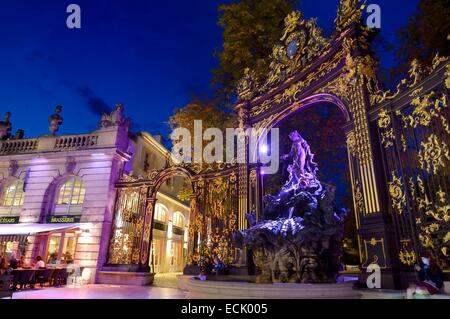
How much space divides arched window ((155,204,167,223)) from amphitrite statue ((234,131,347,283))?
43.3 ft

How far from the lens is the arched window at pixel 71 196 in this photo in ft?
48.0

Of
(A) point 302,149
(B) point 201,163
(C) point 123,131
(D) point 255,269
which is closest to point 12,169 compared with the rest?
(C) point 123,131

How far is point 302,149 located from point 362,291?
4.57 meters

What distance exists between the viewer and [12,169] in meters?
16.0

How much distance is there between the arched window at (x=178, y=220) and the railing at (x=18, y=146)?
1045 cm

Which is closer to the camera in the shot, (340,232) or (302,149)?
(340,232)

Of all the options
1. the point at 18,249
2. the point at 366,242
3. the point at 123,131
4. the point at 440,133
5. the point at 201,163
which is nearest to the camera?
the point at 440,133

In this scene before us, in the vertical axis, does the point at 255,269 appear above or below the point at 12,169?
below

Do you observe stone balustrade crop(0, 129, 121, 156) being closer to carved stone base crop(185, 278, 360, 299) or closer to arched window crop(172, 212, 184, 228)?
arched window crop(172, 212, 184, 228)

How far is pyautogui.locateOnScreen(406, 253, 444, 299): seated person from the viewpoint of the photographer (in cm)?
511

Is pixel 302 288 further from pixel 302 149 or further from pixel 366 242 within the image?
pixel 302 149

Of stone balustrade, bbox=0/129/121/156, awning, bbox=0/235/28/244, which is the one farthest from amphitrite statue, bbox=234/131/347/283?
stone balustrade, bbox=0/129/121/156

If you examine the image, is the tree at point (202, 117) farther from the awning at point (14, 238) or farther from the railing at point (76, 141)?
the awning at point (14, 238)

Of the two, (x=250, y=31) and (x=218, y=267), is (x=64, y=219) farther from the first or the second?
(x=250, y=31)
